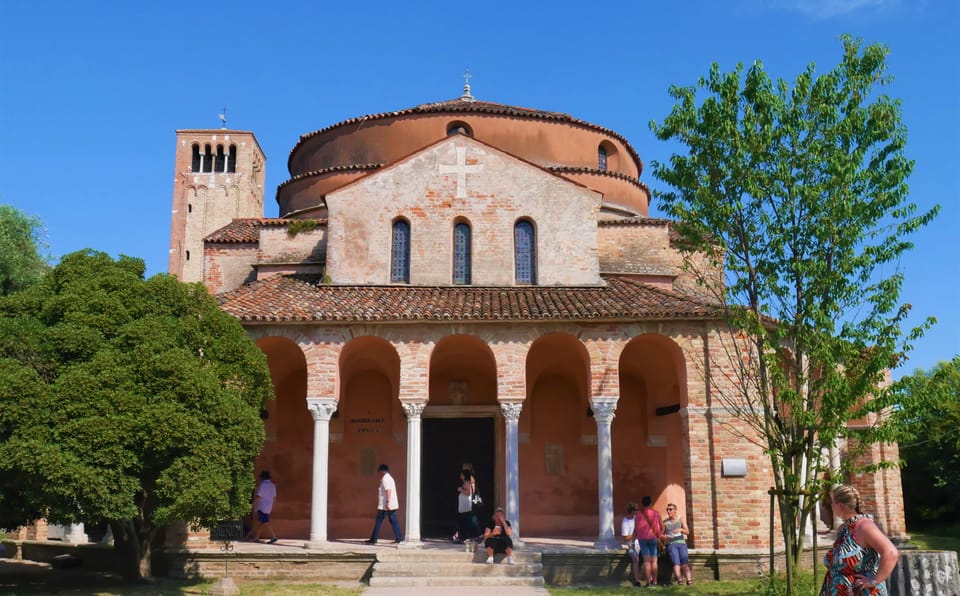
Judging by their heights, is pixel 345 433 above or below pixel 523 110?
below

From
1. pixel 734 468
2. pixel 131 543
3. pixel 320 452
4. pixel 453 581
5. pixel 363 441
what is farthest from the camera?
pixel 363 441

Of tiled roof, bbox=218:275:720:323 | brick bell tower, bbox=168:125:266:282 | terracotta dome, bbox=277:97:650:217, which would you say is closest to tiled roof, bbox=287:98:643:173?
terracotta dome, bbox=277:97:650:217

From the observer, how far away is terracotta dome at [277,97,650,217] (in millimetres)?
21672

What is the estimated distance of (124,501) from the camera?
11023 millimetres

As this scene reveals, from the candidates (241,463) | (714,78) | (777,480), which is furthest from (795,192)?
(241,463)

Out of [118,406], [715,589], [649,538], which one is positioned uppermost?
[118,406]

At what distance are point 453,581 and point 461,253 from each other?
7328mm

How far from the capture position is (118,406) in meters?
11.1

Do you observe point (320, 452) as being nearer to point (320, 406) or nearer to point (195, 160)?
point (320, 406)

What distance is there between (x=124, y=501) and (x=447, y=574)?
17.2 ft

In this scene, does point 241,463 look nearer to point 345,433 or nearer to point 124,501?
point 124,501

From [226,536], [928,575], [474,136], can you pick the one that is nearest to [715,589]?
[928,575]

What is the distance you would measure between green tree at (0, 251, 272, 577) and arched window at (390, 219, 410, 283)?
212 inches

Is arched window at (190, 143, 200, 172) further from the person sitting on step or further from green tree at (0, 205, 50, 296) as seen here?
the person sitting on step
